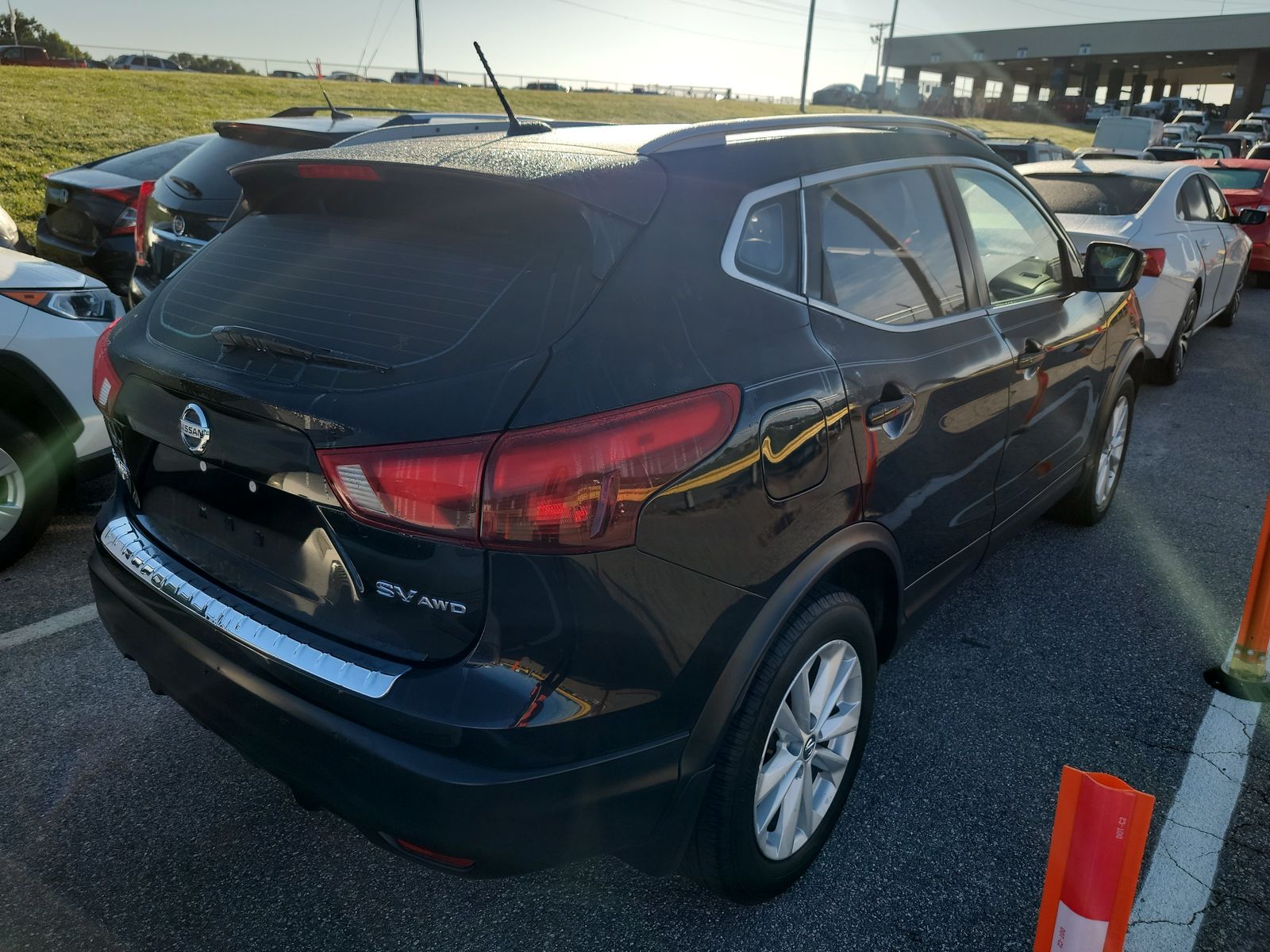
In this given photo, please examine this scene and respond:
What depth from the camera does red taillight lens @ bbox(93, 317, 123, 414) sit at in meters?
2.31

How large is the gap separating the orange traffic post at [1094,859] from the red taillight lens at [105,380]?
221cm

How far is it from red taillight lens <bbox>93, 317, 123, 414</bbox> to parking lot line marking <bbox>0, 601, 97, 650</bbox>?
1367mm

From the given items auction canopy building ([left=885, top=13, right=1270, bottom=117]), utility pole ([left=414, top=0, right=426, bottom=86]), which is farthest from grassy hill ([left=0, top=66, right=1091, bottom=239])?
auction canopy building ([left=885, top=13, right=1270, bottom=117])

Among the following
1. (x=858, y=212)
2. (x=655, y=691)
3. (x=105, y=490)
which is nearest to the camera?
(x=655, y=691)

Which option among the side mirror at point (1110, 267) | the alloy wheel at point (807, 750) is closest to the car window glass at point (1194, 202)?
the side mirror at point (1110, 267)

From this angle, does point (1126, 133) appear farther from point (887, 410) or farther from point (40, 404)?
point (40, 404)

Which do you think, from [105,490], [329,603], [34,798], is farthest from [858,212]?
[105,490]

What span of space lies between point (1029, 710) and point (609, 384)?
2227 mm

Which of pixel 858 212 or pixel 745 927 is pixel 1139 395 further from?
pixel 745 927

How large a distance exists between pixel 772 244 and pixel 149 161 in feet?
27.0

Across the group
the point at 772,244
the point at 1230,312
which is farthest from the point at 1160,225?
the point at 772,244

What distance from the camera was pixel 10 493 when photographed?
3922mm

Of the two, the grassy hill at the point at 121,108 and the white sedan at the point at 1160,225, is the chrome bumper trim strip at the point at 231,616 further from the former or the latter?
the grassy hill at the point at 121,108

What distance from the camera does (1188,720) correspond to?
3160 mm
